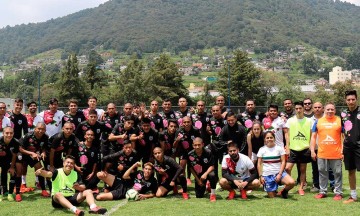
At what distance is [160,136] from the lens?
9094 mm

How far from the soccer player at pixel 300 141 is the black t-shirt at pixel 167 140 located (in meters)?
2.49

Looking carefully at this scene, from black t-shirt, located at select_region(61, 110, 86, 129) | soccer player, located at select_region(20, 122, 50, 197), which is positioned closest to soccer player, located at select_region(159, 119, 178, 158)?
black t-shirt, located at select_region(61, 110, 86, 129)

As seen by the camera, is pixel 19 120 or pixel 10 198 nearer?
pixel 10 198

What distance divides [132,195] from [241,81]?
50.1 metres

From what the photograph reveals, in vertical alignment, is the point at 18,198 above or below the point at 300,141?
below

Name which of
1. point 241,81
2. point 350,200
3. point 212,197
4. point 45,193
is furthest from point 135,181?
point 241,81

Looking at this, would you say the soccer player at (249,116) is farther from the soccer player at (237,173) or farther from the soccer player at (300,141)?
the soccer player at (237,173)

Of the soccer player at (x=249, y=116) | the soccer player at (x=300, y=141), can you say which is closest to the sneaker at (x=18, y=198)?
the soccer player at (x=249, y=116)

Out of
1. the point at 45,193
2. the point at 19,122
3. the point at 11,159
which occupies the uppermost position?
the point at 19,122

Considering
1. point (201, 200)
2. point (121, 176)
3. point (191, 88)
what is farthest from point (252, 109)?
point (191, 88)

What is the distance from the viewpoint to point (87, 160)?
8.67 metres

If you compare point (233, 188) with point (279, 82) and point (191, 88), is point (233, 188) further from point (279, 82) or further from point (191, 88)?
point (191, 88)

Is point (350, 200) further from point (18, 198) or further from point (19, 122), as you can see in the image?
point (19, 122)

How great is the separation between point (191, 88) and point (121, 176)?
110705 mm
